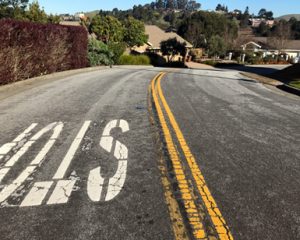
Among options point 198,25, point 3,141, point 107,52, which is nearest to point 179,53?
point 198,25

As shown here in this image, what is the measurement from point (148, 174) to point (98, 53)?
24.6 metres

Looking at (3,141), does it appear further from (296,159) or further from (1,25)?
(1,25)

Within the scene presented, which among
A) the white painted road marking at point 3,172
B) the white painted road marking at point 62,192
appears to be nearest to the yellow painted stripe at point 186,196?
the white painted road marking at point 62,192

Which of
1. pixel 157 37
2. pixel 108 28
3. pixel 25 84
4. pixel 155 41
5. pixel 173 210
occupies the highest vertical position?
pixel 108 28

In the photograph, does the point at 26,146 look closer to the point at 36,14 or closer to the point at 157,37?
the point at 36,14

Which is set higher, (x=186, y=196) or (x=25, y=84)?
(x=186, y=196)

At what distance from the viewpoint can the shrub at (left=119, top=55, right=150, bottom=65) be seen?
123 ft

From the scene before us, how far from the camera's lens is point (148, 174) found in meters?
4.59

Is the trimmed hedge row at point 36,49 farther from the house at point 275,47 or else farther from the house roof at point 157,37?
the house at point 275,47

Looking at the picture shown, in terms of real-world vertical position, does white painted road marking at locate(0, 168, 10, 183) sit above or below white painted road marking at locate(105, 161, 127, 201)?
below

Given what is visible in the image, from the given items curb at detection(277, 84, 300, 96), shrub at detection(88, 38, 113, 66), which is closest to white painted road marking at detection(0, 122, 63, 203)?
curb at detection(277, 84, 300, 96)

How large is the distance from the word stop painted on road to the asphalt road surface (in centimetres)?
2

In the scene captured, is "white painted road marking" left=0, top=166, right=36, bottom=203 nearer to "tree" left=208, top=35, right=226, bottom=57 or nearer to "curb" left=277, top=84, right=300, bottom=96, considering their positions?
"curb" left=277, top=84, right=300, bottom=96

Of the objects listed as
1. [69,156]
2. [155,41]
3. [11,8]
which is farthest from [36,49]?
[155,41]
